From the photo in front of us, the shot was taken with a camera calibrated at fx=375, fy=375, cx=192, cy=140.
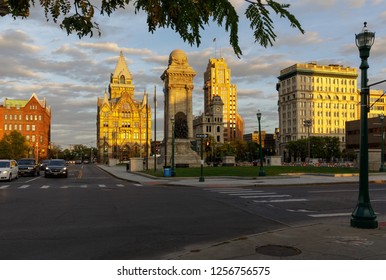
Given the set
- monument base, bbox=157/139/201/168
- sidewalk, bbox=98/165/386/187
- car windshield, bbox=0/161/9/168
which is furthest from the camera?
monument base, bbox=157/139/201/168

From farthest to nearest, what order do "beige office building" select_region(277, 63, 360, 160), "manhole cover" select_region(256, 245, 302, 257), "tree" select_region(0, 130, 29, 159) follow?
"beige office building" select_region(277, 63, 360, 160) < "tree" select_region(0, 130, 29, 159) < "manhole cover" select_region(256, 245, 302, 257)

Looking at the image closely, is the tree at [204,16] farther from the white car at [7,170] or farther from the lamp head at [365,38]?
the white car at [7,170]

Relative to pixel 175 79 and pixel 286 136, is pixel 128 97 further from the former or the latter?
pixel 175 79

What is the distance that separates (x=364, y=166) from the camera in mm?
9477

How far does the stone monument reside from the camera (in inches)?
2026

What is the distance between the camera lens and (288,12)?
2918 millimetres

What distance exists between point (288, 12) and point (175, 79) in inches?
1966

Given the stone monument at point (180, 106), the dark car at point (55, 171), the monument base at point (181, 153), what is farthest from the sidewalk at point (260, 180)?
the stone monument at point (180, 106)

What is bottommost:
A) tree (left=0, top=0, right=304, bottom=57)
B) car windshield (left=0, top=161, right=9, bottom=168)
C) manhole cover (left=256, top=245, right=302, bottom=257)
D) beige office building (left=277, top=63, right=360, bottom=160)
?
manhole cover (left=256, top=245, right=302, bottom=257)

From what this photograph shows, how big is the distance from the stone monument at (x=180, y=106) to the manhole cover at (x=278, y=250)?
4409 cm

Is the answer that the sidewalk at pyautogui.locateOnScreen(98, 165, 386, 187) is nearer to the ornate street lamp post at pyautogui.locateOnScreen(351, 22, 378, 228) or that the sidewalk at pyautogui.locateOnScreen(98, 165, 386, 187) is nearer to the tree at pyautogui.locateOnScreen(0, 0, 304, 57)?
the ornate street lamp post at pyautogui.locateOnScreen(351, 22, 378, 228)

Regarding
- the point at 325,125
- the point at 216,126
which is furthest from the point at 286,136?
the point at 216,126

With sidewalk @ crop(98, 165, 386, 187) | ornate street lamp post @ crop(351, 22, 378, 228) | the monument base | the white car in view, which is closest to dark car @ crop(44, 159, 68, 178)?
the white car

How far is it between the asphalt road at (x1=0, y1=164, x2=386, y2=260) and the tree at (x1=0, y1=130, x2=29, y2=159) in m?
82.5
